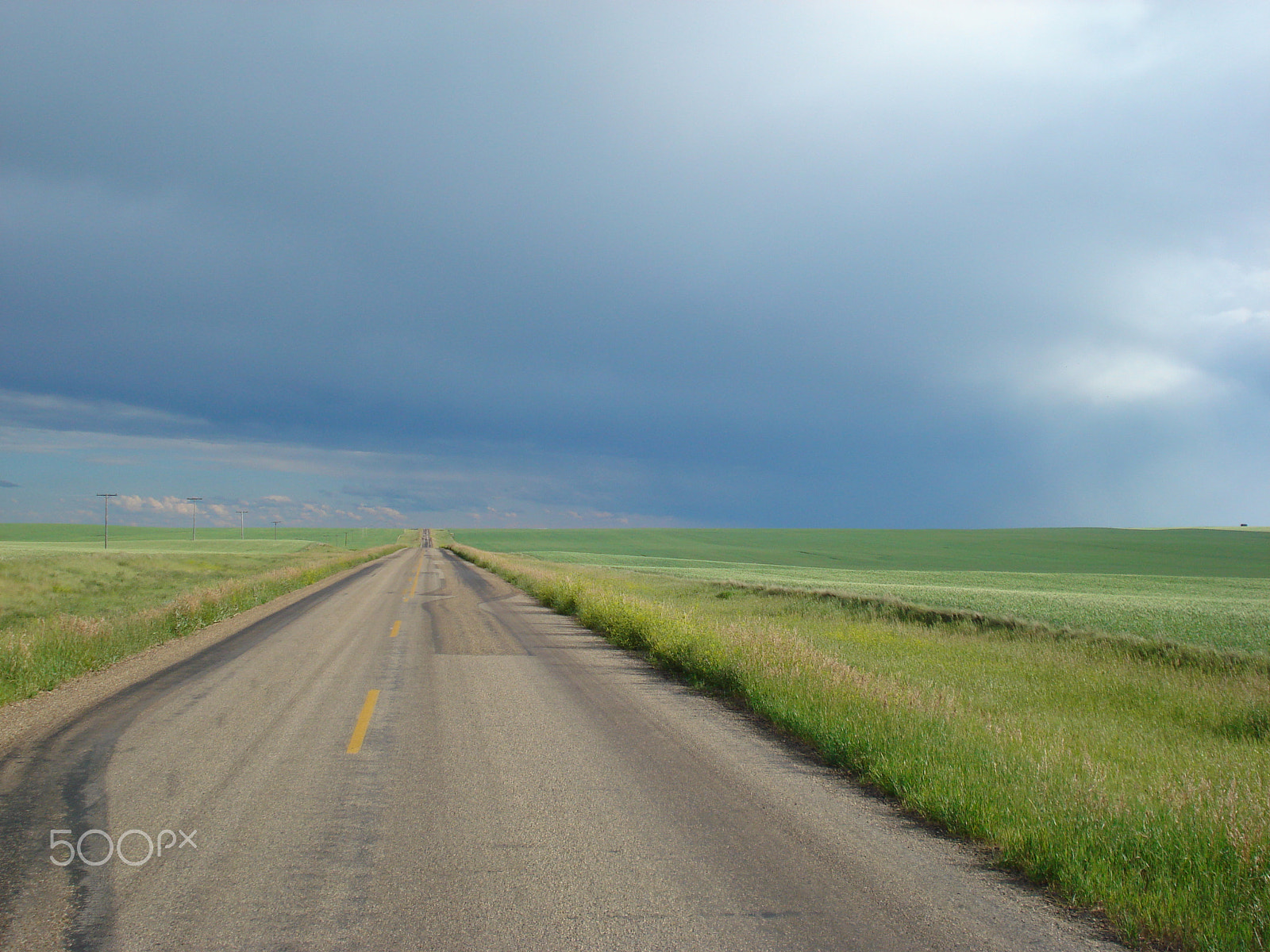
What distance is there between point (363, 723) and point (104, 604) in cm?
2428

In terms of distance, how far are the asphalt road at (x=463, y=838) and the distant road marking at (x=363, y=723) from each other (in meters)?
0.04

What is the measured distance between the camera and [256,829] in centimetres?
493

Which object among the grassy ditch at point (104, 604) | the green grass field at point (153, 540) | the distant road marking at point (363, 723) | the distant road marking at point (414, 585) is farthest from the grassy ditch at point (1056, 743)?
the green grass field at point (153, 540)

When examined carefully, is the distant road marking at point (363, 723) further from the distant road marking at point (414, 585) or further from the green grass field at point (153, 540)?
the green grass field at point (153, 540)

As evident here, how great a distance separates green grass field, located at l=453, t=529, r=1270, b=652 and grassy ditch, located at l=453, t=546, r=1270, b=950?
4.18m

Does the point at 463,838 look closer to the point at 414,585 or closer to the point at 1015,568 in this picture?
the point at 414,585

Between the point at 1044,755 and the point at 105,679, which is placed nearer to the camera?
the point at 1044,755

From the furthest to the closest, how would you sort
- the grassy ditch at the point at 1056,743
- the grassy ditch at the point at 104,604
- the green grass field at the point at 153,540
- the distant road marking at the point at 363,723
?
1. the green grass field at the point at 153,540
2. the grassy ditch at the point at 104,604
3. the distant road marking at the point at 363,723
4. the grassy ditch at the point at 1056,743

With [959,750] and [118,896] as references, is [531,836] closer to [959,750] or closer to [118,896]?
[118,896]

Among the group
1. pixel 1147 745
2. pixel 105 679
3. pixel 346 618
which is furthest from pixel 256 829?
pixel 346 618

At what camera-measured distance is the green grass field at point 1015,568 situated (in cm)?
1819

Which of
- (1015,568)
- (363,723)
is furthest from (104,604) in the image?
(1015,568)

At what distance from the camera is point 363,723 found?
7.82 meters

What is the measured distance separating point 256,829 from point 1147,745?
9272 millimetres
